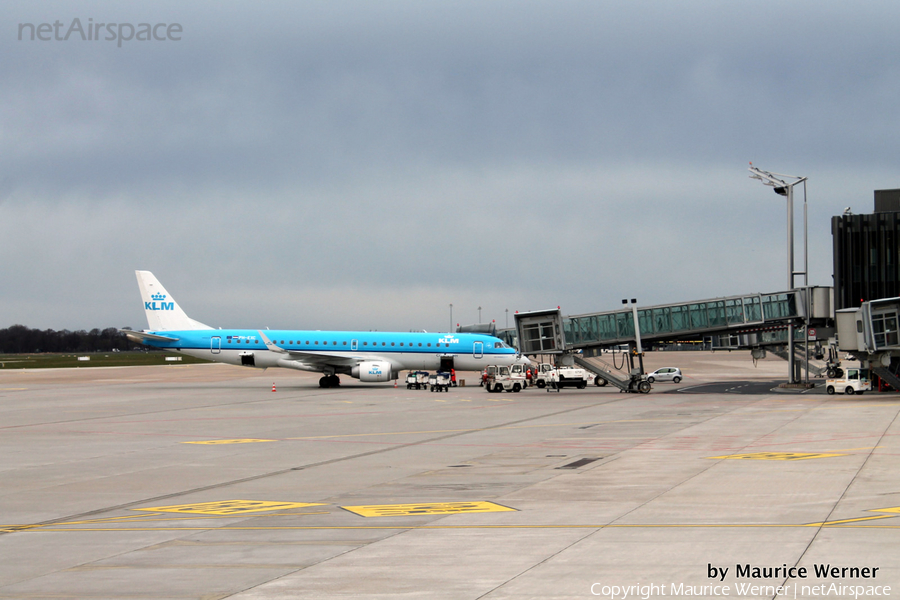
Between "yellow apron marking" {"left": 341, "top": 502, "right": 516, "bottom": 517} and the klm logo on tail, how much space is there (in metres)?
54.9

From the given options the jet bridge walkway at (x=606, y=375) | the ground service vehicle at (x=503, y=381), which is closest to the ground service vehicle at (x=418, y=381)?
the ground service vehicle at (x=503, y=381)

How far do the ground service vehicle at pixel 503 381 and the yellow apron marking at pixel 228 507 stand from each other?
39739mm

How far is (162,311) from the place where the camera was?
66.4 m

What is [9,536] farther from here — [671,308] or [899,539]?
[671,308]

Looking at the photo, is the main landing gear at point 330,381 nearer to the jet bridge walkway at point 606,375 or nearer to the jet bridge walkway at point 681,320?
the jet bridge walkway at point 681,320

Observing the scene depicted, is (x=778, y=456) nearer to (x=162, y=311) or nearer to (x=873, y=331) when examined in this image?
(x=873, y=331)

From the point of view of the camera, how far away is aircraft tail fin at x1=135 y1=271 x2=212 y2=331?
66.0 metres

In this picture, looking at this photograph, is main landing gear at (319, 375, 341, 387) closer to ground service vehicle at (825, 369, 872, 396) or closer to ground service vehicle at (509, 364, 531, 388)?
ground service vehicle at (509, 364, 531, 388)

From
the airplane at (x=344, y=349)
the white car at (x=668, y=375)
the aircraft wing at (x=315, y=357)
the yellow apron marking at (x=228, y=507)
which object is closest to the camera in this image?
the yellow apron marking at (x=228, y=507)

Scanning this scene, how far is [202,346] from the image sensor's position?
63.8 m

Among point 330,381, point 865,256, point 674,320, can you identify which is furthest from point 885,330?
point 330,381

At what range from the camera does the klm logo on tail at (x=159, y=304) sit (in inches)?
2616

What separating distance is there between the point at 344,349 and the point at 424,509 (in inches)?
1867

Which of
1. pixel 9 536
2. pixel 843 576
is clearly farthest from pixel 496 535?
pixel 9 536
